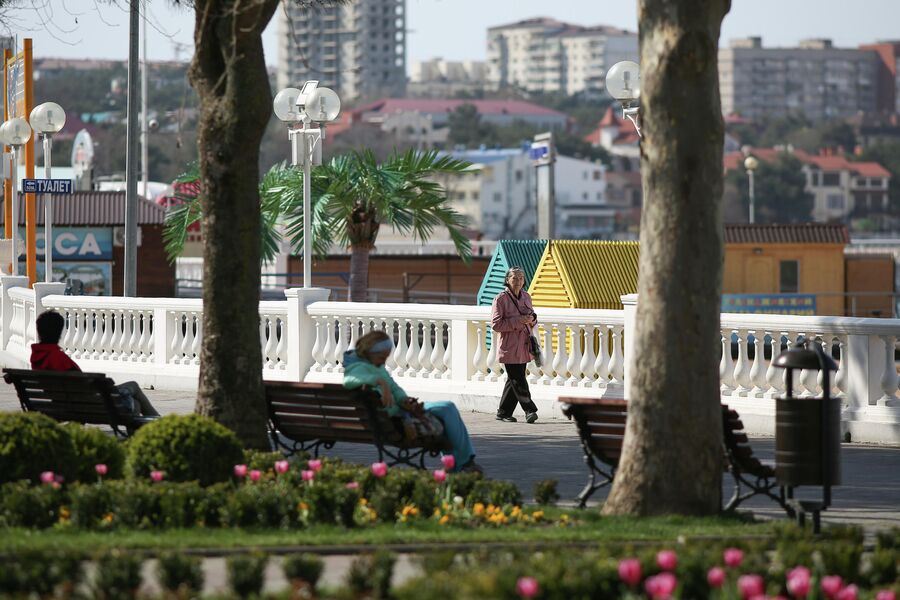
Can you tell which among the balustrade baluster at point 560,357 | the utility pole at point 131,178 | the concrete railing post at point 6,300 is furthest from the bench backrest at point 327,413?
the concrete railing post at point 6,300

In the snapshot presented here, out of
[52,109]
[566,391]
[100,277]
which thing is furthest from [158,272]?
[566,391]

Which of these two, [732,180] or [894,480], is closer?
[894,480]

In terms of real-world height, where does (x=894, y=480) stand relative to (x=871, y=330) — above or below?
below

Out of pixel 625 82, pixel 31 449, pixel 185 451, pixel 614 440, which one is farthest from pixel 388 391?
pixel 625 82

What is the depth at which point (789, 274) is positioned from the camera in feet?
158

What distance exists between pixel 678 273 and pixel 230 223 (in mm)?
3575

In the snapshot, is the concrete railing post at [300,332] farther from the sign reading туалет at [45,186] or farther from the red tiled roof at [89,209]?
the red tiled roof at [89,209]

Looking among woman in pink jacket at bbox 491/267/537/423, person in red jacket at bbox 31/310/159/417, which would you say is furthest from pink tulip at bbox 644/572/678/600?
woman in pink jacket at bbox 491/267/537/423

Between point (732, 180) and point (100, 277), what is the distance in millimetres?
162184

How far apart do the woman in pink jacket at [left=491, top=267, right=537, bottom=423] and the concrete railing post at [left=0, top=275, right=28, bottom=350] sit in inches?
446

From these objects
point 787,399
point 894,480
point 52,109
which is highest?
point 52,109

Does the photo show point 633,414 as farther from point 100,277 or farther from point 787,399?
point 100,277

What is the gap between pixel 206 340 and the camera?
12133 mm

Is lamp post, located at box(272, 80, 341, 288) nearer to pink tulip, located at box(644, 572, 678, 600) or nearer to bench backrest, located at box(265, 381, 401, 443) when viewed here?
bench backrest, located at box(265, 381, 401, 443)
